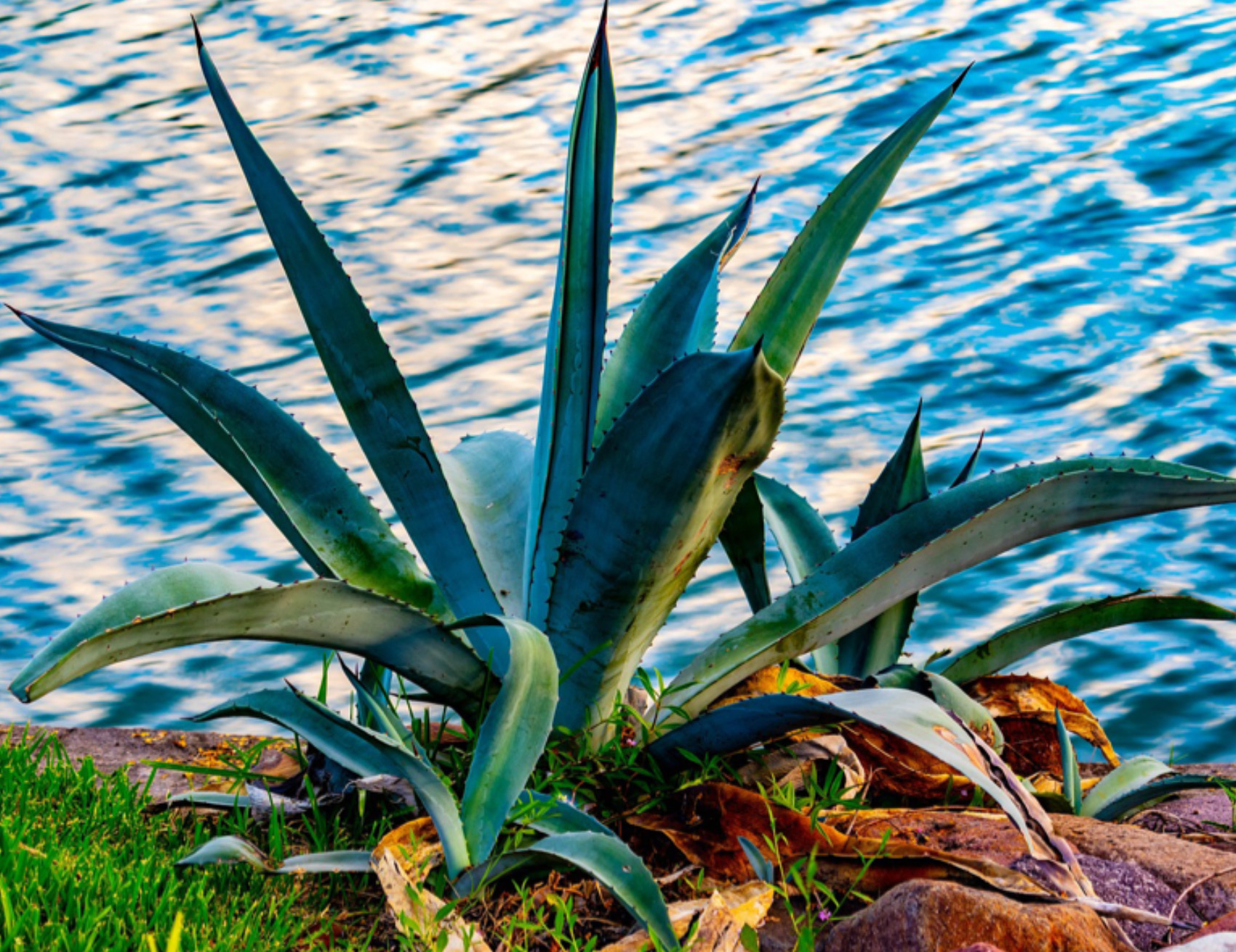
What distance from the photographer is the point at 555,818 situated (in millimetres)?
1677

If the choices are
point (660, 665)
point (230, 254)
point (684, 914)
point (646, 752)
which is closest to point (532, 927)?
point (684, 914)

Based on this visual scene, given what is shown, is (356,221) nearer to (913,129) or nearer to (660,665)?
(660,665)

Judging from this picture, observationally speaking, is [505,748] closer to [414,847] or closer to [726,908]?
[414,847]

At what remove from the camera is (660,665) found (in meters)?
3.38

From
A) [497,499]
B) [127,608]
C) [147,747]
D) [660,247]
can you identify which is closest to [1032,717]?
[497,499]

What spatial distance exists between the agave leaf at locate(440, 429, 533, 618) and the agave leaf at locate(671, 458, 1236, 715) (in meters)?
0.37

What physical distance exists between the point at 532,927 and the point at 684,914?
0.19m

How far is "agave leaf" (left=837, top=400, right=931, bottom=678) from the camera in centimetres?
229

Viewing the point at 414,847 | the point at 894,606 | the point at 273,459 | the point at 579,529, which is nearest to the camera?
the point at 414,847

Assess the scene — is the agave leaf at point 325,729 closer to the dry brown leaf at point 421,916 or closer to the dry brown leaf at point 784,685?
the dry brown leaf at point 421,916

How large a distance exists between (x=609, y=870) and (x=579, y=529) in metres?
0.51

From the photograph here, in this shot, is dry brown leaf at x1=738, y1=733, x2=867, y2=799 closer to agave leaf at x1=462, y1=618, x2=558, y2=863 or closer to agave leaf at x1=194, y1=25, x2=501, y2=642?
agave leaf at x1=462, y1=618, x2=558, y2=863

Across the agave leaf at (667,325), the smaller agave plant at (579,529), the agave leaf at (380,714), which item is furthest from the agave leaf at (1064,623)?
the agave leaf at (380,714)

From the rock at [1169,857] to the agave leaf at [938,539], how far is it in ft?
1.36
